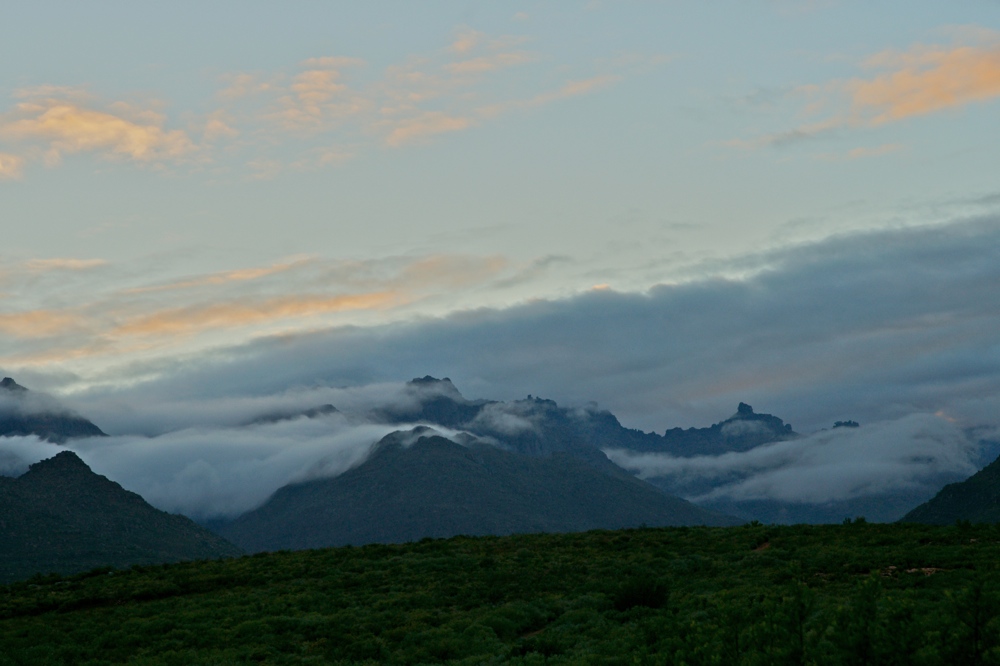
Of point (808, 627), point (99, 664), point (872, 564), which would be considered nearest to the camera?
point (808, 627)

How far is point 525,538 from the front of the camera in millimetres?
60750

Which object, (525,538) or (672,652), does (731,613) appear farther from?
(525,538)

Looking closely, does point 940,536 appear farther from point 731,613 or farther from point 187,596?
point 187,596

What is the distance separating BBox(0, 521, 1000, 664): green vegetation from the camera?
22125 millimetres

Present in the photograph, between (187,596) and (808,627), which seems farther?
(187,596)

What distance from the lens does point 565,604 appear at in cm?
3991

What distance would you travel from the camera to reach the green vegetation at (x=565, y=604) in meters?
22.1

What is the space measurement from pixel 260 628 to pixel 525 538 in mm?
24414

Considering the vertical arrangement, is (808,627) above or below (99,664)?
above

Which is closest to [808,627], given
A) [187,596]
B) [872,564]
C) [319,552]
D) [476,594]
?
[872,564]

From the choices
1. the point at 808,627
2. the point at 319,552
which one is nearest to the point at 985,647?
the point at 808,627

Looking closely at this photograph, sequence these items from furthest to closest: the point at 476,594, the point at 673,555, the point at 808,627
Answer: the point at 673,555 < the point at 476,594 < the point at 808,627

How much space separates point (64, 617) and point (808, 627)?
121ft

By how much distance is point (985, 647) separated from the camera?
63.7ft
